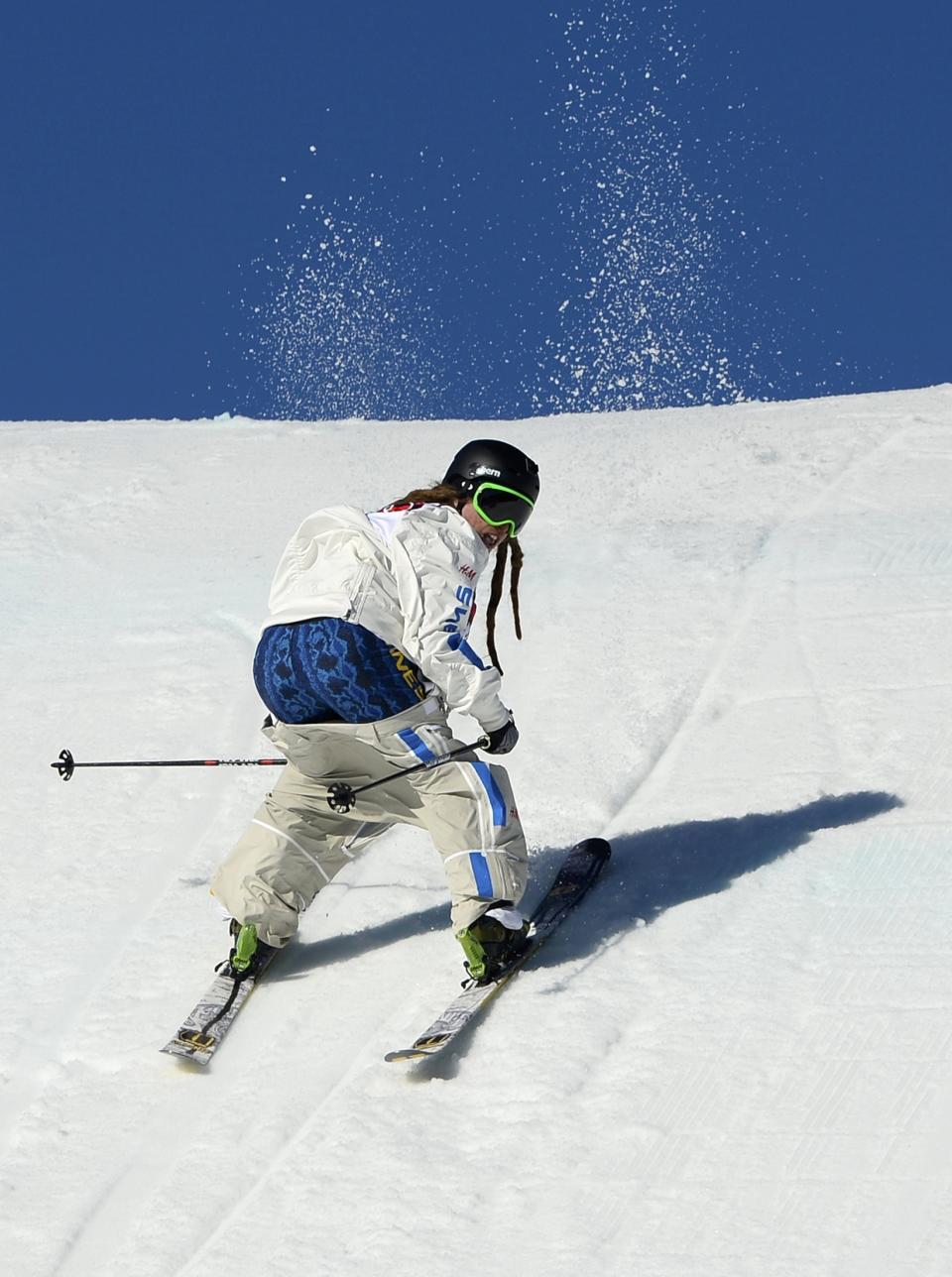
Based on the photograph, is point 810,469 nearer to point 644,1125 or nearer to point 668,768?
point 668,768

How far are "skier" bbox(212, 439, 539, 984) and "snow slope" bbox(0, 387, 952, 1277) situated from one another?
0.27m

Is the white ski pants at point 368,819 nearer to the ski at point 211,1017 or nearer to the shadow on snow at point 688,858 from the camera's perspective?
the ski at point 211,1017

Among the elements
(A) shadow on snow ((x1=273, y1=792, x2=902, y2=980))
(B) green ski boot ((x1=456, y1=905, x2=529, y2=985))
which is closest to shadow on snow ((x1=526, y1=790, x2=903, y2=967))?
(A) shadow on snow ((x1=273, y1=792, x2=902, y2=980))

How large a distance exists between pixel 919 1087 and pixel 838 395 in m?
8.22

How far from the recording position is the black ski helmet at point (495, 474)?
15.4ft

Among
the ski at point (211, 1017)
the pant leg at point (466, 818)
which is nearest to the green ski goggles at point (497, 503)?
the pant leg at point (466, 818)

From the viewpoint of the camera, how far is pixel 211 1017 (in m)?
4.68

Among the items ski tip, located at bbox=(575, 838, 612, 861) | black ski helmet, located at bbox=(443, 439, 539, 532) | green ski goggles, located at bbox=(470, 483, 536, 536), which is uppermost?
black ski helmet, located at bbox=(443, 439, 539, 532)

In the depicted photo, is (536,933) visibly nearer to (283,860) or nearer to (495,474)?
(283,860)

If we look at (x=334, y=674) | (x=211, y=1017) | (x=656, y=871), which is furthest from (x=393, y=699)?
(x=656, y=871)

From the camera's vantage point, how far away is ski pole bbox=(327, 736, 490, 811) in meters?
4.76

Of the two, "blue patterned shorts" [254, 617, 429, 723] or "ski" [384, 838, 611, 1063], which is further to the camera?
"blue patterned shorts" [254, 617, 429, 723]

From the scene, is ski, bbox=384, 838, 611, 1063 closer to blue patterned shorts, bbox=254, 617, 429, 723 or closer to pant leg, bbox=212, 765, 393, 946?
pant leg, bbox=212, 765, 393, 946

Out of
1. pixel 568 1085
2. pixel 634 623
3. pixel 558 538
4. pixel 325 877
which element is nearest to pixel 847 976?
pixel 568 1085
